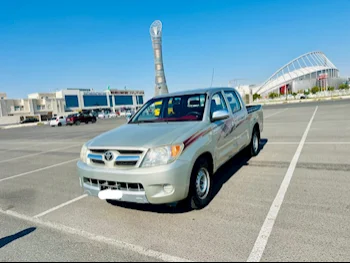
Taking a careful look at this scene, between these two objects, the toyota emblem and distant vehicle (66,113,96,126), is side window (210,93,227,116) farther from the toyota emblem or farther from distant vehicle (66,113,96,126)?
distant vehicle (66,113,96,126)

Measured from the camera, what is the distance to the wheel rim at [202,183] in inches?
134

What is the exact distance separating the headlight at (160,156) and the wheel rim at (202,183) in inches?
24.3

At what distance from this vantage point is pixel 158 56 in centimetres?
3016

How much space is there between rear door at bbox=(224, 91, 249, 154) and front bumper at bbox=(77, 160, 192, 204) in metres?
1.84

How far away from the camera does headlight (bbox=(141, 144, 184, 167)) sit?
2.95m

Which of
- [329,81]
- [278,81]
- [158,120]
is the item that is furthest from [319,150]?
[329,81]

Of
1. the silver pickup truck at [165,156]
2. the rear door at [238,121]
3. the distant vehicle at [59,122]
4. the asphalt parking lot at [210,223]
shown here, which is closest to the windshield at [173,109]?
the silver pickup truck at [165,156]

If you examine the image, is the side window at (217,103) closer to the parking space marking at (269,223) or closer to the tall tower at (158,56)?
the parking space marking at (269,223)

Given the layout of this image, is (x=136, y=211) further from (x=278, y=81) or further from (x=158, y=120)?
(x=278, y=81)

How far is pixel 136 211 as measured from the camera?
350cm

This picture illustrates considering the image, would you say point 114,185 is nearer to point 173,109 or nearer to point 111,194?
point 111,194

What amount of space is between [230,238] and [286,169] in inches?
113

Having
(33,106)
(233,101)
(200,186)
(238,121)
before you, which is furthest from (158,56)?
(33,106)

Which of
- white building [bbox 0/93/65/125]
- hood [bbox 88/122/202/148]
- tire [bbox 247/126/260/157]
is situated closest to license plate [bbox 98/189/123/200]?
hood [bbox 88/122/202/148]
